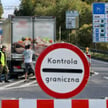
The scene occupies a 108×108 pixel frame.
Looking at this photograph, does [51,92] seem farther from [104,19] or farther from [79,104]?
[104,19]

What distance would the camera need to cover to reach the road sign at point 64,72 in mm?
5449

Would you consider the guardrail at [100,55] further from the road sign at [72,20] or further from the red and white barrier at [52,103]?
the red and white barrier at [52,103]

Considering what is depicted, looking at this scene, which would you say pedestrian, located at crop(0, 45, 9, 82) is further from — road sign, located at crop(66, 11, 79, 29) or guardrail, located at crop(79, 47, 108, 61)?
road sign, located at crop(66, 11, 79, 29)

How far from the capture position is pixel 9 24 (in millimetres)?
22156

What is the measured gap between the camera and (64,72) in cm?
548

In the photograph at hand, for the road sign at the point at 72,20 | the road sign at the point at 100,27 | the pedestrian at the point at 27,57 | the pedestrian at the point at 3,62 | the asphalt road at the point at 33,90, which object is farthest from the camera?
the road sign at the point at 72,20

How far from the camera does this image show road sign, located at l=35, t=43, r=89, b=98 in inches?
215

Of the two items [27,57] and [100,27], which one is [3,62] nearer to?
[27,57]

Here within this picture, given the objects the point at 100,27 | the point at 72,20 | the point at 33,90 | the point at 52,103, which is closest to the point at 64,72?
the point at 52,103

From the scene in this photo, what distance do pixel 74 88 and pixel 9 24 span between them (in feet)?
55.7

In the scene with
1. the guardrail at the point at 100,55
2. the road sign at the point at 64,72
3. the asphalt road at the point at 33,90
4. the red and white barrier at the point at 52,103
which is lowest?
the guardrail at the point at 100,55

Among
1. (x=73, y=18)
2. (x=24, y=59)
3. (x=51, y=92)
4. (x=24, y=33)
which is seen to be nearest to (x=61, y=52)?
(x=51, y=92)

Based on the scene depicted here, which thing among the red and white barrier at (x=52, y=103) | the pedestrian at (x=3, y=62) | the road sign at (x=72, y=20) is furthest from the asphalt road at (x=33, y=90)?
the road sign at (x=72, y=20)

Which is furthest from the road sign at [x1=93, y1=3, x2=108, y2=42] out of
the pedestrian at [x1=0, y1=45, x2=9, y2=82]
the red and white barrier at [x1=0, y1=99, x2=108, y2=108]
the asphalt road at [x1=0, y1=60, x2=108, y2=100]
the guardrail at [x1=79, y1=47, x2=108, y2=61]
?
the red and white barrier at [x1=0, y1=99, x2=108, y2=108]
